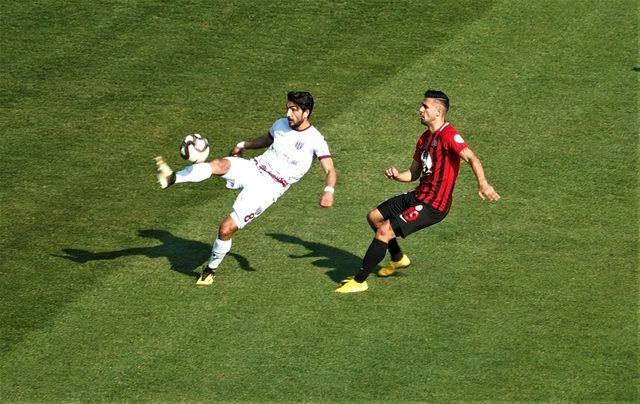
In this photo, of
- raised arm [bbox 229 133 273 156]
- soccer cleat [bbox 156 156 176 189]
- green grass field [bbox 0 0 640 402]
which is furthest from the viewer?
raised arm [bbox 229 133 273 156]

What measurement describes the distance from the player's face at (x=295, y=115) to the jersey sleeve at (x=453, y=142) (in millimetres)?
2000

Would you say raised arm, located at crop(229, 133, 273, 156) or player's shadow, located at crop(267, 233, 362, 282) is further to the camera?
player's shadow, located at crop(267, 233, 362, 282)

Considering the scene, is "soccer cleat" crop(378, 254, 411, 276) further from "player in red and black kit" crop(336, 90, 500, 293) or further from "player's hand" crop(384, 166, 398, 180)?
"player's hand" crop(384, 166, 398, 180)

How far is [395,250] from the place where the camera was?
16.8 meters

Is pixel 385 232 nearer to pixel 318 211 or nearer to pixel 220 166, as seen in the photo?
pixel 220 166

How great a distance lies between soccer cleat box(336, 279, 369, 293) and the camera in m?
16.3

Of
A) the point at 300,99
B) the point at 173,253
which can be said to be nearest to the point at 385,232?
the point at 300,99

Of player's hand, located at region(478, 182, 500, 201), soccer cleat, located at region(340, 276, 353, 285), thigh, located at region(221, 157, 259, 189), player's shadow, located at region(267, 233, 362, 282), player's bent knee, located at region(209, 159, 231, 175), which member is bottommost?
player's shadow, located at region(267, 233, 362, 282)

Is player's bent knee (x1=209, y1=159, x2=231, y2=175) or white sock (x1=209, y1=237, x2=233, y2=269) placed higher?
player's bent knee (x1=209, y1=159, x2=231, y2=175)

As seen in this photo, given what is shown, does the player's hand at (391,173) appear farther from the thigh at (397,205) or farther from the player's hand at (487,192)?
the player's hand at (487,192)

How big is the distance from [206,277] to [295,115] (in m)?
2.63

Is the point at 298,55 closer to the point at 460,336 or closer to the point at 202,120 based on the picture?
the point at 202,120

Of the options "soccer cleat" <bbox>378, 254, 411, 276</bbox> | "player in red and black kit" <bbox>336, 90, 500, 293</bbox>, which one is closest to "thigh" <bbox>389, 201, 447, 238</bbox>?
"player in red and black kit" <bbox>336, 90, 500, 293</bbox>

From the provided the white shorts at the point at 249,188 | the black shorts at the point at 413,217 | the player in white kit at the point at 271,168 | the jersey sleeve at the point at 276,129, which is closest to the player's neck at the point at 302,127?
the player in white kit at the point at 271,168
